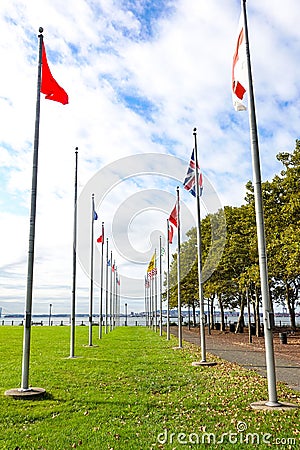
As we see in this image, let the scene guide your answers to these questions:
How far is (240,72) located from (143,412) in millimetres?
7860

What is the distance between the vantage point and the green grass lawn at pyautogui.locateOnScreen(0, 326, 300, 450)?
726cm

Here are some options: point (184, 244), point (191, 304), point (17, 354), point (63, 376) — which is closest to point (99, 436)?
point (63, 376)

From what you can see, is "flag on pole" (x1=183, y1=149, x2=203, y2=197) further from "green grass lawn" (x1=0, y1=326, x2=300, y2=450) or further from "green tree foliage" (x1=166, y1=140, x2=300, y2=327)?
"green grass lawn" (x1=0, y1=326, x2=300, y2=450)

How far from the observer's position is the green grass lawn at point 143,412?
23.8ft

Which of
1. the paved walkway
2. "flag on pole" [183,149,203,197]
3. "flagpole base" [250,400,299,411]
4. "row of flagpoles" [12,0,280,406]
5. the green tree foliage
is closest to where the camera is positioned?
"flagpole base" [250,400,299,411]

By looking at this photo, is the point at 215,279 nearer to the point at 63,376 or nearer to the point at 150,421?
the point at 63,376

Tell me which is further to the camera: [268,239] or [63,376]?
Answer: [268,239]

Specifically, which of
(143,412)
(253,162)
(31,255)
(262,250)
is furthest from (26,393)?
(253,162)

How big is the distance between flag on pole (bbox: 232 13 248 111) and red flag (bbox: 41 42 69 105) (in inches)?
182

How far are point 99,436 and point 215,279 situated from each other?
94.4ft

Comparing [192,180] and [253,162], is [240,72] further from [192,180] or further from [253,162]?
[192,180]

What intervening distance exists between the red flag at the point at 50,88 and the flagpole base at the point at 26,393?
7.47 meters

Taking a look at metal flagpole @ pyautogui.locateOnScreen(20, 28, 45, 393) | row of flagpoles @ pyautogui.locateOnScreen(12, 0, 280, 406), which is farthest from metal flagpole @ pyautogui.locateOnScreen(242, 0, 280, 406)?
metal flagpole @ pyautogui.locateOnScreen(20, 28, 45, 393)

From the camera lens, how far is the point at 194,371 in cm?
1521
